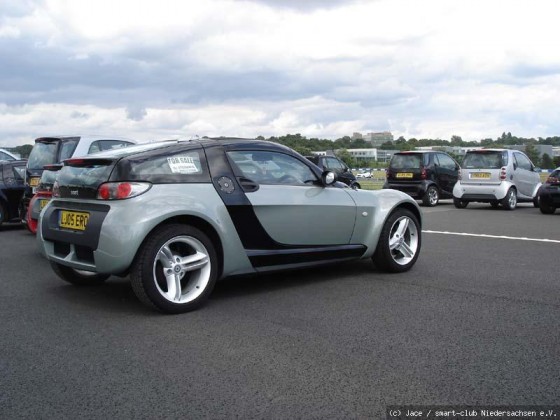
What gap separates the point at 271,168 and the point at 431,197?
13012mm

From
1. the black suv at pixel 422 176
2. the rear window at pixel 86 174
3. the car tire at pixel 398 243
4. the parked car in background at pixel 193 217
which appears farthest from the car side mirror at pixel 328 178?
the black suv at pixel 422 176

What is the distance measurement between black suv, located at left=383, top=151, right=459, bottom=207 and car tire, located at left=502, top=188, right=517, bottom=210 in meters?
2.32

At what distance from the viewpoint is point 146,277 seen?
4.61 meters

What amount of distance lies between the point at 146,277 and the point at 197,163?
45.5 inches

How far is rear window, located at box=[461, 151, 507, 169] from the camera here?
640 inches

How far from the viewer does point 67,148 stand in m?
10.1

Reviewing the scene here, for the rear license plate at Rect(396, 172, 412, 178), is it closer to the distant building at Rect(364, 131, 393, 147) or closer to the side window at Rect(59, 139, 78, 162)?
the side window at Rect(59, 139, 78, 162)

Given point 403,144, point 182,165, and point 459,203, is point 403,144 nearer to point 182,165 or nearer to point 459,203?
point 459,203

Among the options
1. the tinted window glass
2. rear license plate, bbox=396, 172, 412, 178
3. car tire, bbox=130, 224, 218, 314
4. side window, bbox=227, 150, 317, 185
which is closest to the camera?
car tire, bbox=130, 224, 218, 314

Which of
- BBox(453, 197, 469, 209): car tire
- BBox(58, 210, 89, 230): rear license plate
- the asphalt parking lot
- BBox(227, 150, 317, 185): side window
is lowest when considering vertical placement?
BBox(453, 197, 469, 209): car tire

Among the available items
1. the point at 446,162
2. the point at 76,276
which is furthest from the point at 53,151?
the point at 446,162

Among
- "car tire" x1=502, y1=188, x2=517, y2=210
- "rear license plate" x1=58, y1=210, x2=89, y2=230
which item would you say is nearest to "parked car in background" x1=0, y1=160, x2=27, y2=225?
"rear license plate" x1=58, y1=210, x2=89, y2=230

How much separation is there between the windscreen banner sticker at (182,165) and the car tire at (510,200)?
12788 mm

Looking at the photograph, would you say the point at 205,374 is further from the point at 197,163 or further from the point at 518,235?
the point at 518,235
